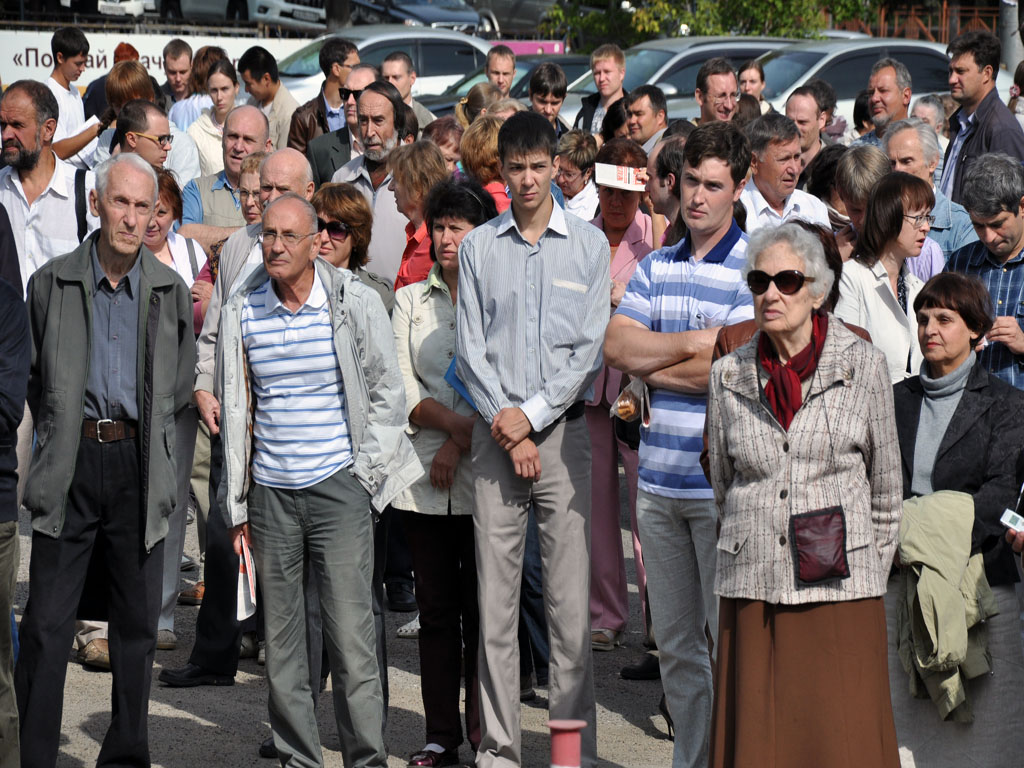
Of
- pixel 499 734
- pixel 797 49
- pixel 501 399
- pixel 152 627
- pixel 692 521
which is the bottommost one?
pixel 499 734

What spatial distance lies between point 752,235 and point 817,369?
54 cm

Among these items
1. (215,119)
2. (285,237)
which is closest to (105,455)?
(285,237)

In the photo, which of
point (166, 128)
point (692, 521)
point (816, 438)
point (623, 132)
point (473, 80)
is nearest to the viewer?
point (816, 438)

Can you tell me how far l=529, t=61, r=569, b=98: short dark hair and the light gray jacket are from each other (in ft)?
18.9

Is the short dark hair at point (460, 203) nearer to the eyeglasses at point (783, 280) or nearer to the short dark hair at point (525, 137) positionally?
the short dark hair at point (525, 137)

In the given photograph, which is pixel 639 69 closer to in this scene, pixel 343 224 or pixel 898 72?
pixel 898 72

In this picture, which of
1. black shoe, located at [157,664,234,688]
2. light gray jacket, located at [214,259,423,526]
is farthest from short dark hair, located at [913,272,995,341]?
black shoe, located at [157,664,234,688]

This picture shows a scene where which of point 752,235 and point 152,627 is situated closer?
point 752,235

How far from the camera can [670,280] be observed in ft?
17.9

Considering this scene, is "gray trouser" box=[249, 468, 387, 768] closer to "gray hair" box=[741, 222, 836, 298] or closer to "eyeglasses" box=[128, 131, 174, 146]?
"gray hair" box=[741, 222, 836, 298]

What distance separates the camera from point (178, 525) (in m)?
7.28

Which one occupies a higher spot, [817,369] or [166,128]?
[166,128]

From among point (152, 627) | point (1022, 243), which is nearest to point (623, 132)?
point (1022, 243)

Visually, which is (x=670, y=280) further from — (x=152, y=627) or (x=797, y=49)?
(x=797, y=49)
